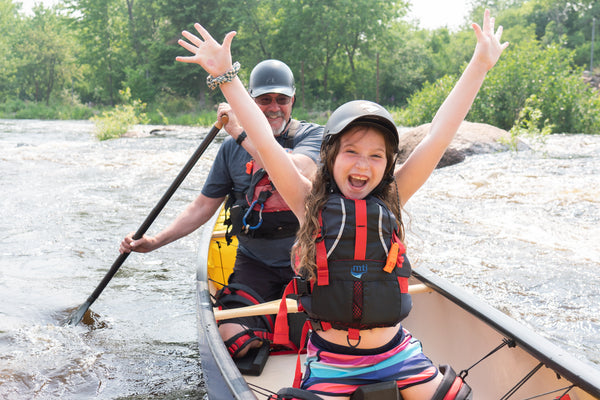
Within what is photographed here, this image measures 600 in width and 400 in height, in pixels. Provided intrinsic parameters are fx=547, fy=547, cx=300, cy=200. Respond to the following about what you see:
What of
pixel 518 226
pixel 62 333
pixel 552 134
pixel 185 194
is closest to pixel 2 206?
pixel 185 194

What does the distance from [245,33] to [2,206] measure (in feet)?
80.6

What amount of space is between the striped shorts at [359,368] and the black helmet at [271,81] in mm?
1449

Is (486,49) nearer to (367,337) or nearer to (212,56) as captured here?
(212,56)

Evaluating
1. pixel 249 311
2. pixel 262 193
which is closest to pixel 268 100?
pixel 262 193

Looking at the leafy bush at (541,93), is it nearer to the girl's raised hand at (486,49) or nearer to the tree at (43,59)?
the girl's raised hand at (486,49)

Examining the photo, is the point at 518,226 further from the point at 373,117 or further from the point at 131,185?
the point at 131,185

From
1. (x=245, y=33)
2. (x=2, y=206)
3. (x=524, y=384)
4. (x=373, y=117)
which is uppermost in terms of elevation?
(x=245, y=33)

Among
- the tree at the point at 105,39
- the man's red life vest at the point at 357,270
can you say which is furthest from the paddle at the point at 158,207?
the tree at the point at 105,39

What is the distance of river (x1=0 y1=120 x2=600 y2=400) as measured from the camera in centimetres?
337

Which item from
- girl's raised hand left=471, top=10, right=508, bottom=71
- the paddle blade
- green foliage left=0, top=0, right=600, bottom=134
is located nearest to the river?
the paddle blade

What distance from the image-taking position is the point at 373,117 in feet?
5.62

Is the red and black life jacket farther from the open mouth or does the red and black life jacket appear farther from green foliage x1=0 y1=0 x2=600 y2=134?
green foliage x1=0 y1=0 x2=600 y2=134

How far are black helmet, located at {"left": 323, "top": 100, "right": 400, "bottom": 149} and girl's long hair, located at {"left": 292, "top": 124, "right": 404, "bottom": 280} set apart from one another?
21mm

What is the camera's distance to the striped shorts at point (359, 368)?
1710 mm
